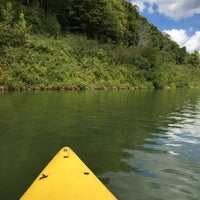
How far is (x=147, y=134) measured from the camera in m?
6.98

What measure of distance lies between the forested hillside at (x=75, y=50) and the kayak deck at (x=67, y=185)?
1709 cm

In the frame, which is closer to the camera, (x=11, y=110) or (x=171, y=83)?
(x=11, y=110)

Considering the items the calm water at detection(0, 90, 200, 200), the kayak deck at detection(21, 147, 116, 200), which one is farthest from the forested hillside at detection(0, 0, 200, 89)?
the kayak deck at detection(21, 147, 116, 200)

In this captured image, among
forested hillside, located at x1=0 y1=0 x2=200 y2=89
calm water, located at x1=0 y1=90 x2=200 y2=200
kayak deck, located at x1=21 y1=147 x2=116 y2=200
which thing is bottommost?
calm water, located at x1=0 y1=90 x2=200 y2=200

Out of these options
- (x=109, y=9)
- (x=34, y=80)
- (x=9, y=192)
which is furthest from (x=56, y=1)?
(x=9, y=192)

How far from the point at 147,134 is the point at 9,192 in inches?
168

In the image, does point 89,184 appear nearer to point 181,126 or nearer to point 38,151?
point 38,151

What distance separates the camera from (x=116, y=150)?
556 centimetres

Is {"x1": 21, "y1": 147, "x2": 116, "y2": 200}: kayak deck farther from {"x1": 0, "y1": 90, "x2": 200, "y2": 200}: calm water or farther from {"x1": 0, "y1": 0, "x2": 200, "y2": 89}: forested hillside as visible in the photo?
{"x1": 0, "y1": 0, "x2": 200, "y2": 89}: forested hillside

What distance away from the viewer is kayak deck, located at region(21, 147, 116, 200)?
103 inches

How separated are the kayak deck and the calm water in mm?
601

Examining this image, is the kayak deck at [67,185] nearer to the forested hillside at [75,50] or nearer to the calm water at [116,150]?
the calm water at [116,150]

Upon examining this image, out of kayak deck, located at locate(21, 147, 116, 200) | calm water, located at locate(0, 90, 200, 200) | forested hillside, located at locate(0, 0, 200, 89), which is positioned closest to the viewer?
kayak deck, located at locate(21, 147, 116, 200)

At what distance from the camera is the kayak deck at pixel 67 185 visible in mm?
2607
